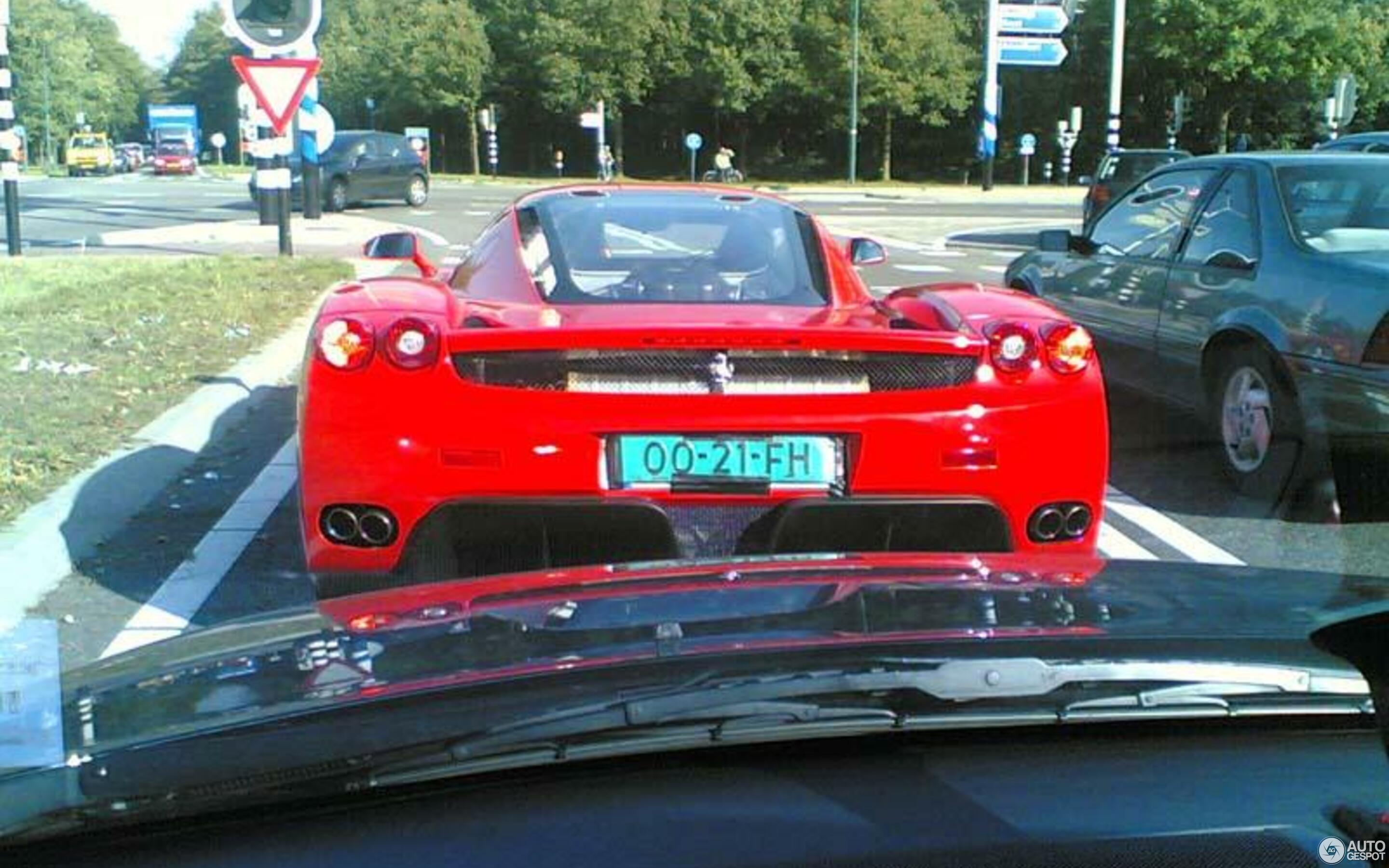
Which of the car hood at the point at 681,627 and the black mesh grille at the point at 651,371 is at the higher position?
the black mesh grille at the point at 651,371

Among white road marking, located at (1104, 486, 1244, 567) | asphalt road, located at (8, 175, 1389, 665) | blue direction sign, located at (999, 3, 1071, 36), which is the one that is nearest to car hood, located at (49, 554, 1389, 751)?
asphalt road, located at (8, 175, 1389, 665)

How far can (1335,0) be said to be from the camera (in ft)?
178

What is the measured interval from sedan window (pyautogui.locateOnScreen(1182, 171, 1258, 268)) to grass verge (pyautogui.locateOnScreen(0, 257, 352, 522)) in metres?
5.24

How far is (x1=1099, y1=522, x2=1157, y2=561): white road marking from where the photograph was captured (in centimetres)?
544

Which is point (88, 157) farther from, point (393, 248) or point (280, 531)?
point (280, 531)

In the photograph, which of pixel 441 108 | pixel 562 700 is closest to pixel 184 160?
pixel 441 108

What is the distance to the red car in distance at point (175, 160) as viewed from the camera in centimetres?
6438

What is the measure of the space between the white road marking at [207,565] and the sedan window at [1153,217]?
448cm

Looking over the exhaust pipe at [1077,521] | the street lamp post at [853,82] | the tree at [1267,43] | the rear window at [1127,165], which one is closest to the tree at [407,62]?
the street lamp post at [853,82]

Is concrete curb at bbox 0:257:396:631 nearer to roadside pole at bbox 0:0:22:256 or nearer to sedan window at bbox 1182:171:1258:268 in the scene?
sedan window at bbox 1182:171:1258:268

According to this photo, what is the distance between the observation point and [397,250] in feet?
19.5

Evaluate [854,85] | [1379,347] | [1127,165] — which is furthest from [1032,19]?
[1379,347]

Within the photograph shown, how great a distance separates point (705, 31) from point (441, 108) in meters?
14.6

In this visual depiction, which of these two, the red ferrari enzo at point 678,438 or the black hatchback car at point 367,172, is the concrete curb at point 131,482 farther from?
the black hatchback car at point 367,172
